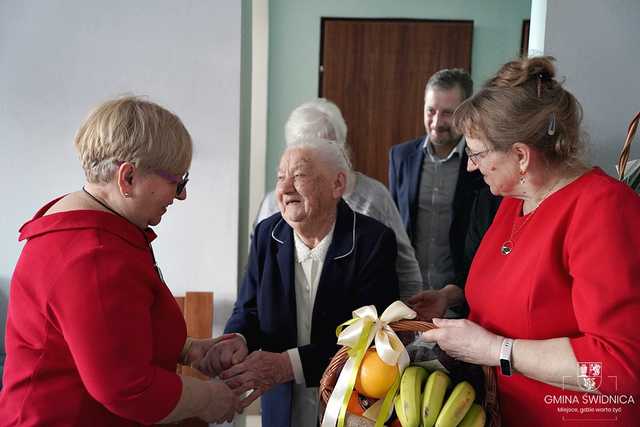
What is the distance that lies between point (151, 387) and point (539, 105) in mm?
921

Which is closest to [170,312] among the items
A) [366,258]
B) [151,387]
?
[151,387]

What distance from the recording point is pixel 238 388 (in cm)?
138

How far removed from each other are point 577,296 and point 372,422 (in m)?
0.43

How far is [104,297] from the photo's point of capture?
3.26ft

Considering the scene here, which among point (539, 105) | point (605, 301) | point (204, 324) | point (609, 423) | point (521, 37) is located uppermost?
point (521, 37)

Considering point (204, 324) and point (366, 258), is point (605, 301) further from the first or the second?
point (204, 324)

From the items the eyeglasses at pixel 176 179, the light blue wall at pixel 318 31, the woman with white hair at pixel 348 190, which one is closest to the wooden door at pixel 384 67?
the light blue wall at pixel 318 31

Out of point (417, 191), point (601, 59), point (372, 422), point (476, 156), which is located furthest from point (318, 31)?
point (372, 422)

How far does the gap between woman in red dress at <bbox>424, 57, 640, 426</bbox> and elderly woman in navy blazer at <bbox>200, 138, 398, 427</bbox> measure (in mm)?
333

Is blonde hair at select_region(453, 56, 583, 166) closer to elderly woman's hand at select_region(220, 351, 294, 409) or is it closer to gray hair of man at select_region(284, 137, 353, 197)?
gray hair of man at select_region(284, 137, 353, 197)

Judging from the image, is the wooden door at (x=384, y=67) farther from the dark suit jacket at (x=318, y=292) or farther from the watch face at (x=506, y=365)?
the watch face at (x=506, y=365)

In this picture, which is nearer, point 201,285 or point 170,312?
point 170,312

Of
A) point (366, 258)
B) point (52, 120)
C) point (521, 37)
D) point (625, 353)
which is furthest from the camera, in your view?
point (521, 37)

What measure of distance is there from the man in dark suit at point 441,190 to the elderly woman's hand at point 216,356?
116 centimetres
